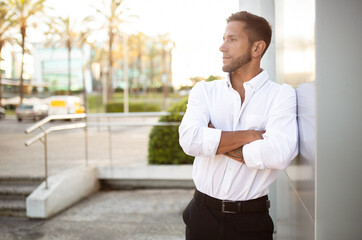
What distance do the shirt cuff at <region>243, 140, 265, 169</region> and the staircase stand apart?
412 cm

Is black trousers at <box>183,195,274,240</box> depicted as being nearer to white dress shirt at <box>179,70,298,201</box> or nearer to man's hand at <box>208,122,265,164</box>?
white dress shirt at <box>179,70,298,201</box>

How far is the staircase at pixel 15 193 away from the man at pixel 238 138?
3.78 m

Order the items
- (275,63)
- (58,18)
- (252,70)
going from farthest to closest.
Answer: (58,18), (275,63), (252,70)

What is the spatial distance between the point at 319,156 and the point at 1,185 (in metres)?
5.31

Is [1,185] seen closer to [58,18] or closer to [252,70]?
[252,70]

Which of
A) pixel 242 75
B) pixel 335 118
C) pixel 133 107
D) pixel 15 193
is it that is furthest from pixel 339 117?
pixel 133 107

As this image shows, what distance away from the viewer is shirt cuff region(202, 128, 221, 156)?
73.7 inches

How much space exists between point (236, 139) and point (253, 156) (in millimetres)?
130

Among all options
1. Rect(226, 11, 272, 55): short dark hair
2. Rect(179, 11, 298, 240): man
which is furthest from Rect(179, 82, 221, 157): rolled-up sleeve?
Rect(226, 11, 272, 55): short dark hair

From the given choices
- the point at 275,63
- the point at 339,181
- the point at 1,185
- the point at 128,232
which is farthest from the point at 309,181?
the point at 1,185

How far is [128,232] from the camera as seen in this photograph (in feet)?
13.9

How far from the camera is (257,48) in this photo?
2.01 meters

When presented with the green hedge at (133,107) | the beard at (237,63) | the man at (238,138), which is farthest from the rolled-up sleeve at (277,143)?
the green hedge at (133,107)

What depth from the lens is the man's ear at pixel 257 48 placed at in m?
2.00
